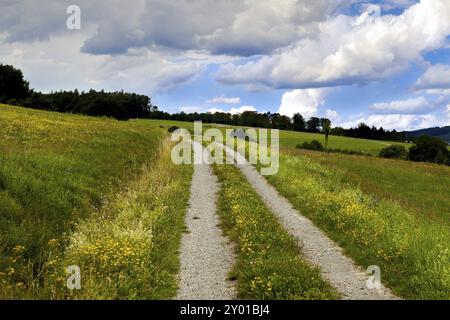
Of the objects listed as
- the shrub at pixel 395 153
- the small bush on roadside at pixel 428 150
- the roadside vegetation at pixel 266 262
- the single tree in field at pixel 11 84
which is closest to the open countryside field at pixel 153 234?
the roadside vegetation at pixel 266 262

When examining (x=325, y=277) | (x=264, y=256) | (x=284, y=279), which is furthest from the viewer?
(x=264, y=256)

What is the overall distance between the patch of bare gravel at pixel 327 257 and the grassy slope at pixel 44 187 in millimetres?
6368

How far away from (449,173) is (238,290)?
5334 cm

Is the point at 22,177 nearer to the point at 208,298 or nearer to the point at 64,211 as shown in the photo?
the point at 64,211

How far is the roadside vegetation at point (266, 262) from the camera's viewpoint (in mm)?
8594

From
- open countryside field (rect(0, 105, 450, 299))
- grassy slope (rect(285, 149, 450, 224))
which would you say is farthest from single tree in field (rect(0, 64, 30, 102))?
open countryside field (rect(0, 105, 450, 299))

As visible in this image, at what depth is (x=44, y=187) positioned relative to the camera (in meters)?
15.7

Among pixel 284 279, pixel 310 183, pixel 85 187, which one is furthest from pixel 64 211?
pixel 310 183

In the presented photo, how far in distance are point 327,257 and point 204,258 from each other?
132 inches

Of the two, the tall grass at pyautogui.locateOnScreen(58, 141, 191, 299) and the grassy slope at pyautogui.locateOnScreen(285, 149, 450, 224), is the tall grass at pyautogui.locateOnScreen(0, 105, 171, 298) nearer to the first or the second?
the tall grass at pyautogui.locateOnScreen(58, 141, 191, 299)

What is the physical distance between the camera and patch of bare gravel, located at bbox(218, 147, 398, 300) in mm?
8906

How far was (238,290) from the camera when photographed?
900cm

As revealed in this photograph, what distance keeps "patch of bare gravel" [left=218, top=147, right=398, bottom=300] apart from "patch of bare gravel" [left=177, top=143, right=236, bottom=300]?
2312 mm

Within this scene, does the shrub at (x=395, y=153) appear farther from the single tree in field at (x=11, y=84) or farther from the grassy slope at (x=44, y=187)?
the single tree in field at (x=11, y=84)
